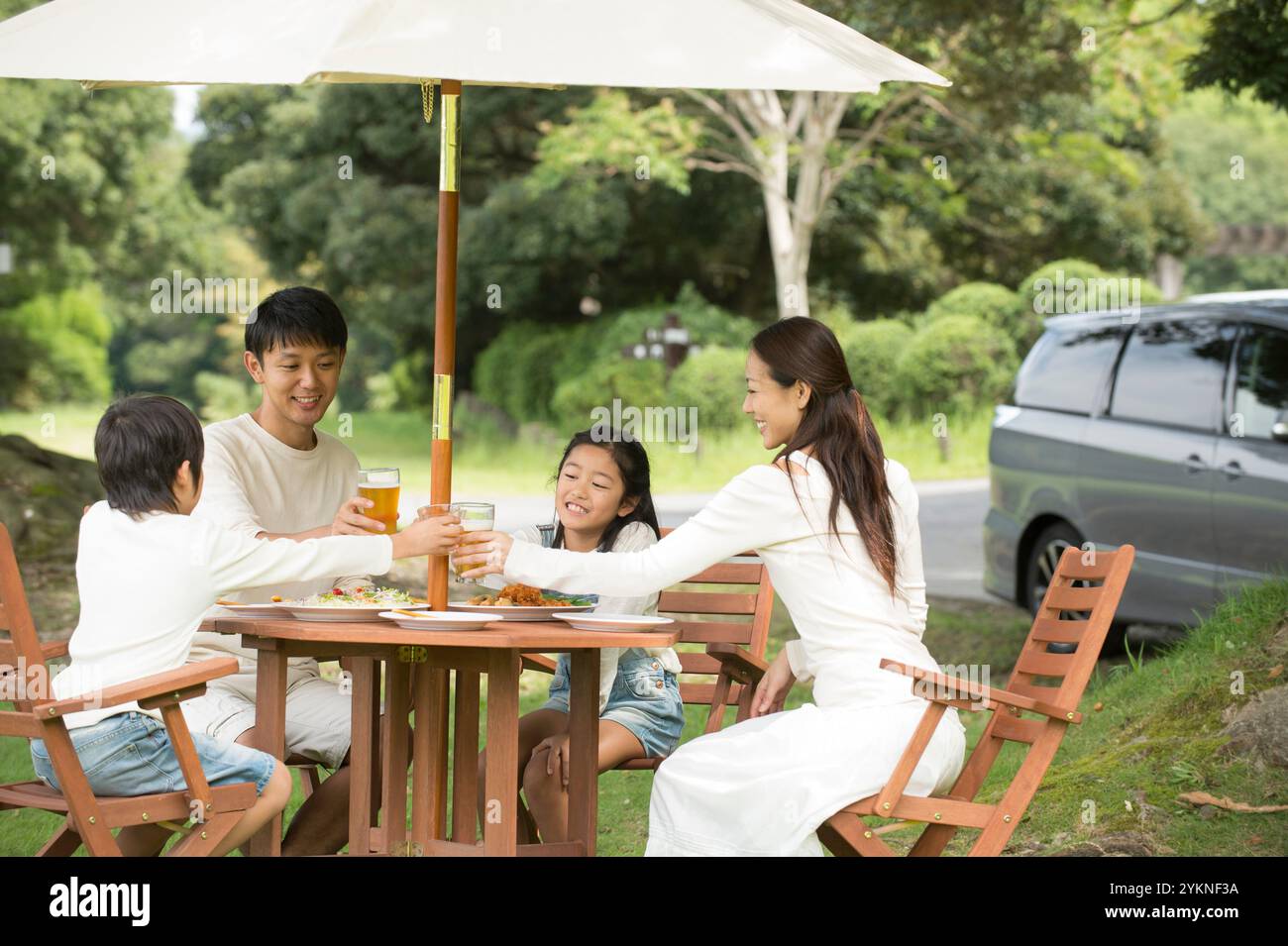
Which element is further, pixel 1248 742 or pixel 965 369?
pixel 965 369

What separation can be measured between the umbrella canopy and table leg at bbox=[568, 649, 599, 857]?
1482 mm

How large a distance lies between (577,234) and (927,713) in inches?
762

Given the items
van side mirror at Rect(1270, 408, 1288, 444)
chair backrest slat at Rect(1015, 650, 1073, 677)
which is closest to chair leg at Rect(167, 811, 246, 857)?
chair backrest slat at Rect(1015, 650, 1073, 677)

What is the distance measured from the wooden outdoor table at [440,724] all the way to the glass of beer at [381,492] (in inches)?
12.9

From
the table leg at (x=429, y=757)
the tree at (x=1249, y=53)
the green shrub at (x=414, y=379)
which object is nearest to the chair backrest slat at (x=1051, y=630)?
the table leg at (x=429, y=757)

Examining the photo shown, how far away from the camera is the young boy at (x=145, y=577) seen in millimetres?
3691

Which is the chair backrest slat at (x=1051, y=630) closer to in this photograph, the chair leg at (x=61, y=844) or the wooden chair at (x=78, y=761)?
the wooden chair at (x=78, y=761)

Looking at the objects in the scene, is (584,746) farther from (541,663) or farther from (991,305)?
(991,305)

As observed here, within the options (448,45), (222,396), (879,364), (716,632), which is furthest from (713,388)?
(222,396)
